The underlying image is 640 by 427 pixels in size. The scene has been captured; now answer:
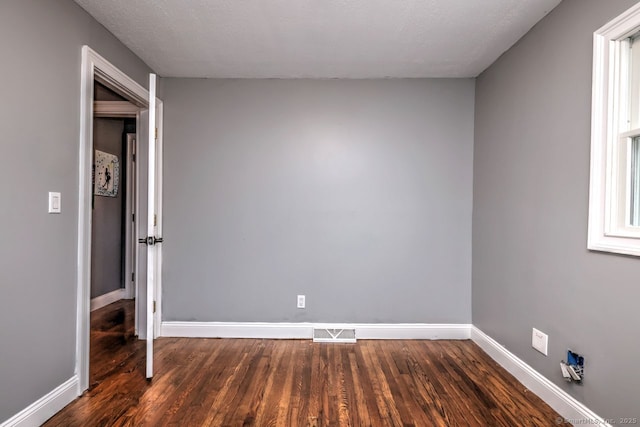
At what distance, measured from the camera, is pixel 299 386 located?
7.63ft

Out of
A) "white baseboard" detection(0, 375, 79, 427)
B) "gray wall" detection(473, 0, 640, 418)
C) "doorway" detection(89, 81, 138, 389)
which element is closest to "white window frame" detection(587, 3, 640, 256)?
"gray wall" detection(473, 0, 640, 418)

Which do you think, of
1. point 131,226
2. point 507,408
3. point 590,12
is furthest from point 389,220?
point 131,226

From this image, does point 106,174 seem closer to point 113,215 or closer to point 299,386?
point 113,215

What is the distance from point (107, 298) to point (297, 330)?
2.63 meters

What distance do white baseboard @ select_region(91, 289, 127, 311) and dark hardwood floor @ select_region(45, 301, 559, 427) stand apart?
108cm

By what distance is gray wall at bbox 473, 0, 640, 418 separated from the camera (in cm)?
170

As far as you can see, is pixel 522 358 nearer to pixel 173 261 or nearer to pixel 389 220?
pixel 389 220

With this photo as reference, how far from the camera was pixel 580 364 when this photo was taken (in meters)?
1.89

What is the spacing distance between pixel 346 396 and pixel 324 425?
34 cm

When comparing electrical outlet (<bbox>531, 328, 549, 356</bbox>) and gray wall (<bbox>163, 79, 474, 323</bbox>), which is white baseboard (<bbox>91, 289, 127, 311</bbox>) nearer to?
gray wall (<bbox>163, 79, 474, 323</bbox>)

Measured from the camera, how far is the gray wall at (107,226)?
4168mm

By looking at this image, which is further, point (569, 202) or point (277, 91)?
point (277, 91)

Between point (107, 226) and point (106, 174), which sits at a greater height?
point (106, 174)

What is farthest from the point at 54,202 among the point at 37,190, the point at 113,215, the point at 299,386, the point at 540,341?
the point at 540,341
